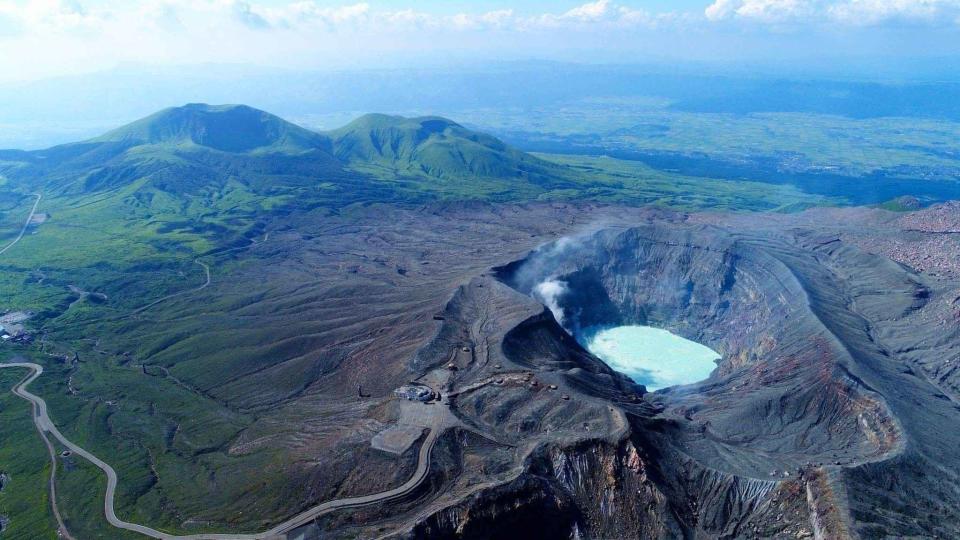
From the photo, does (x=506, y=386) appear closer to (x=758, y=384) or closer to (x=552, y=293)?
(x=758, y=384)

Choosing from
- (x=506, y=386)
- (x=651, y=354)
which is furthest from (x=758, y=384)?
(x=506, y=386)

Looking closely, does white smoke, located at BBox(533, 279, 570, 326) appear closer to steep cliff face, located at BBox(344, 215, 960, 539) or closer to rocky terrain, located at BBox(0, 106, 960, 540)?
steep cliff face, located at BBox(344, 215, 960, 539)

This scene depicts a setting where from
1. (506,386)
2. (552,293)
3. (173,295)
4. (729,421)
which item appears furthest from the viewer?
(173,295)

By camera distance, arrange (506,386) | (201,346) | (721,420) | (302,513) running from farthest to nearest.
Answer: (201,346), (721,420), (506,386), (302,513)

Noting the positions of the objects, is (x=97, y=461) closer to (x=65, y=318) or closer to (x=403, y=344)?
(x=403, y=344)

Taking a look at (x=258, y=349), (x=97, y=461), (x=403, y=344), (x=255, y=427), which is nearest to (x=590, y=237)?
(x=403, y=344)

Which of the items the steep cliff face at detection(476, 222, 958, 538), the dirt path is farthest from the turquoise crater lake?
the dirt path
